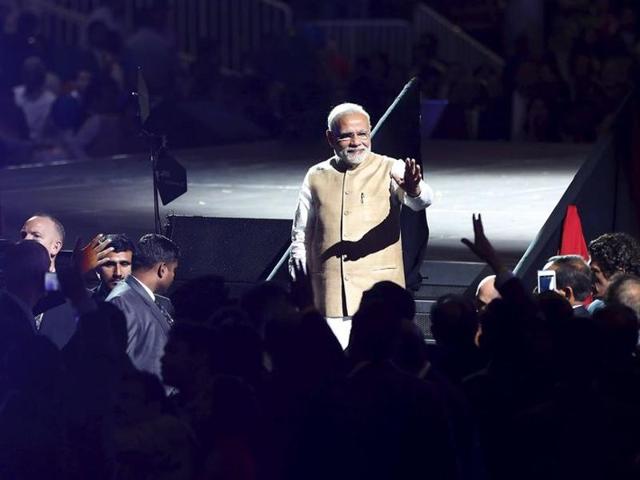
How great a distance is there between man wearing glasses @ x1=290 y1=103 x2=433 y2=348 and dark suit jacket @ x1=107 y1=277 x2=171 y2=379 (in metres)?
0.76

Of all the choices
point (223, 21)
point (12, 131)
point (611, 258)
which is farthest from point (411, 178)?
point (223, 21)

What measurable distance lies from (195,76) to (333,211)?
13658 millimetres

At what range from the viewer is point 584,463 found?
512 centimetres

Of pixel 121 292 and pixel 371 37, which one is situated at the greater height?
pixel 371 37

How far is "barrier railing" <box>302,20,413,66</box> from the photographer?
23.9m

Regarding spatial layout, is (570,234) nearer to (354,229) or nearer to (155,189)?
(354,229)

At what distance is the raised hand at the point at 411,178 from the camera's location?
22.9ft

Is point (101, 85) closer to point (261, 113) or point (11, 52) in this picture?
point (11, 52)

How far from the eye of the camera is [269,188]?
14695mm

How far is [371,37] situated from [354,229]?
16.9 meters

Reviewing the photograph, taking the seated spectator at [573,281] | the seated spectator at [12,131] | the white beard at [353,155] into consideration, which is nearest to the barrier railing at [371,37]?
the seated spectator at [12,131]

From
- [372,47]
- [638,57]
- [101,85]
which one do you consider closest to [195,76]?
[101,85]

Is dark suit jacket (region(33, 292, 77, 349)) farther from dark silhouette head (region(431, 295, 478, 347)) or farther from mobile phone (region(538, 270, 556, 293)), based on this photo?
mobile phone (region(538, 270, 556, 293))

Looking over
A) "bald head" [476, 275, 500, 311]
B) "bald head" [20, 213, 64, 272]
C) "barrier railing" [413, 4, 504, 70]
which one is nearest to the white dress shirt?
"bald head" [476, 275, 500, 311]
